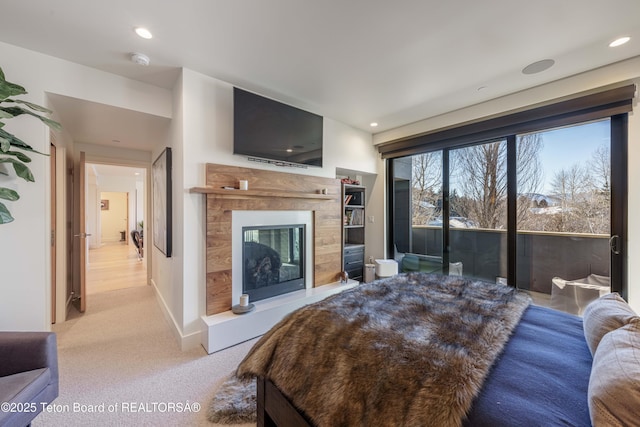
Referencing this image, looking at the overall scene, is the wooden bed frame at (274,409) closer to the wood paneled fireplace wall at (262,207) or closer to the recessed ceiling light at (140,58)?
the wood paneled fireplace wall at (262,207)

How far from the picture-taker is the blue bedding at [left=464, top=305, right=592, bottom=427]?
76cm

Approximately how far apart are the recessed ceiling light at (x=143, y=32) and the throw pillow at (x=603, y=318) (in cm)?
324

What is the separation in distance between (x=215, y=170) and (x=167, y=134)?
971mm

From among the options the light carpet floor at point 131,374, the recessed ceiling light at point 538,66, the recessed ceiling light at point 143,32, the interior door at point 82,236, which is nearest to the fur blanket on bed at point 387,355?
the light carpet floor at point 131,374

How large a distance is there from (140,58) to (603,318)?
352cm

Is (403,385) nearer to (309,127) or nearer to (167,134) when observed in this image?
(309,127)

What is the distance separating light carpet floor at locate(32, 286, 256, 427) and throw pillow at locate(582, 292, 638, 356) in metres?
2.07

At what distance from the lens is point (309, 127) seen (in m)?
3.32

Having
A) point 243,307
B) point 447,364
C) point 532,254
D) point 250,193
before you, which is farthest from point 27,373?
point 532,254

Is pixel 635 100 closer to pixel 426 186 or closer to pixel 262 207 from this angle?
pixel 426 186

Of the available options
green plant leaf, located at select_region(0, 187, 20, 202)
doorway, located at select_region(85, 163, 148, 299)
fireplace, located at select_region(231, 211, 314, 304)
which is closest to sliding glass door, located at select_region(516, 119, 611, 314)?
fireplace, located at select_region(231, 211, 314, 304)

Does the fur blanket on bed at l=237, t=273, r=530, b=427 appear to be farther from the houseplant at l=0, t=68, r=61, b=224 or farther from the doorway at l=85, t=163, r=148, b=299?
the doorway at l=85, t=163, r=148, b=299

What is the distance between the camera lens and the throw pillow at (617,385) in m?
0.66

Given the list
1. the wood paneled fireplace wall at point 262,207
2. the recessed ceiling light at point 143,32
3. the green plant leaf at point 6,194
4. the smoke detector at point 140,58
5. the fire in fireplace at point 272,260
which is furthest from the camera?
the fire in fireplace at point 272,260
